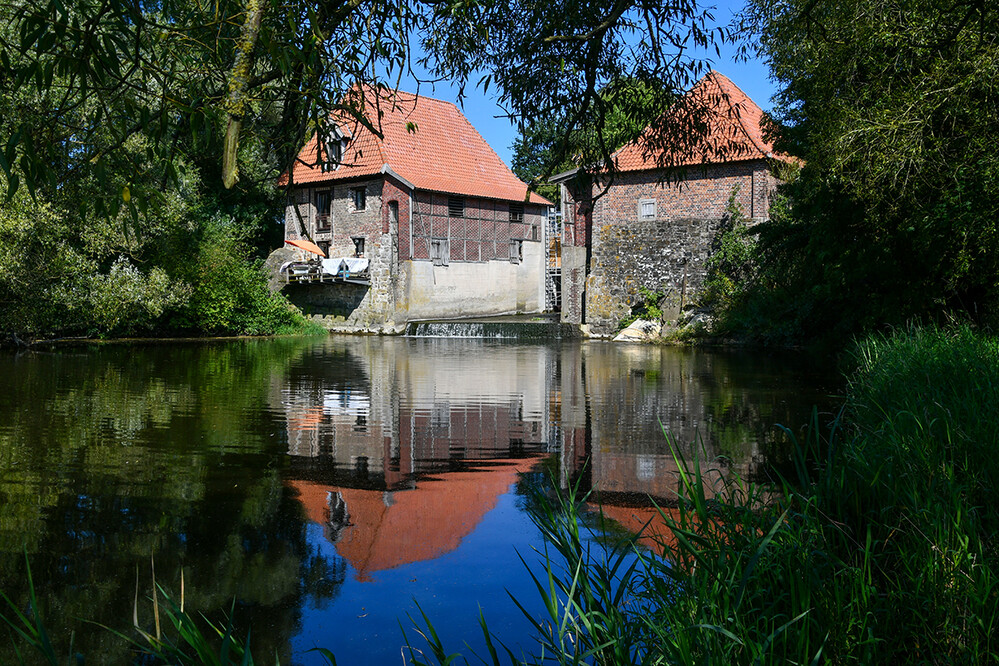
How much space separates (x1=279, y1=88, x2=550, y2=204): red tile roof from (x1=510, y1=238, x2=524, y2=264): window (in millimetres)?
2019

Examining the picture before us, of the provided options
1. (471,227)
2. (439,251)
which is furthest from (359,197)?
(471,227)

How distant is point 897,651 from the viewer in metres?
3.03

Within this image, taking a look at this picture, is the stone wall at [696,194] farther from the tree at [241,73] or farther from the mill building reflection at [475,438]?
the tree at [241,73]

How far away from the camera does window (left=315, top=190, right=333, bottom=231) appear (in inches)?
1452

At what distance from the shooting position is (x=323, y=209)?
122 feet

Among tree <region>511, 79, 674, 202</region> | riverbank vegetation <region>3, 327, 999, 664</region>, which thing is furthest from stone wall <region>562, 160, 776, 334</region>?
riverbank vegetation <region>3, 327, 999, 664</region>

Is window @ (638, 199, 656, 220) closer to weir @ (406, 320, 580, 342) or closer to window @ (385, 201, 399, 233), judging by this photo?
weir @ (406, 320, 580, 342)

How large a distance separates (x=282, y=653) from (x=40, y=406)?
9295mm

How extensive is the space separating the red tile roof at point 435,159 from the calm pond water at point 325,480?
797 inches

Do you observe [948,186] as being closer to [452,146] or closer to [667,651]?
[667,651]

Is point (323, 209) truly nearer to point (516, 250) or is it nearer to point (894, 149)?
point (516, 250)

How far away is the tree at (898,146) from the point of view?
9.55 metres

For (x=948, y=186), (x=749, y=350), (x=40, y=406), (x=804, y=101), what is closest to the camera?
(x=948, y=186)

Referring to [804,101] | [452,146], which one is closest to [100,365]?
[804,101]
